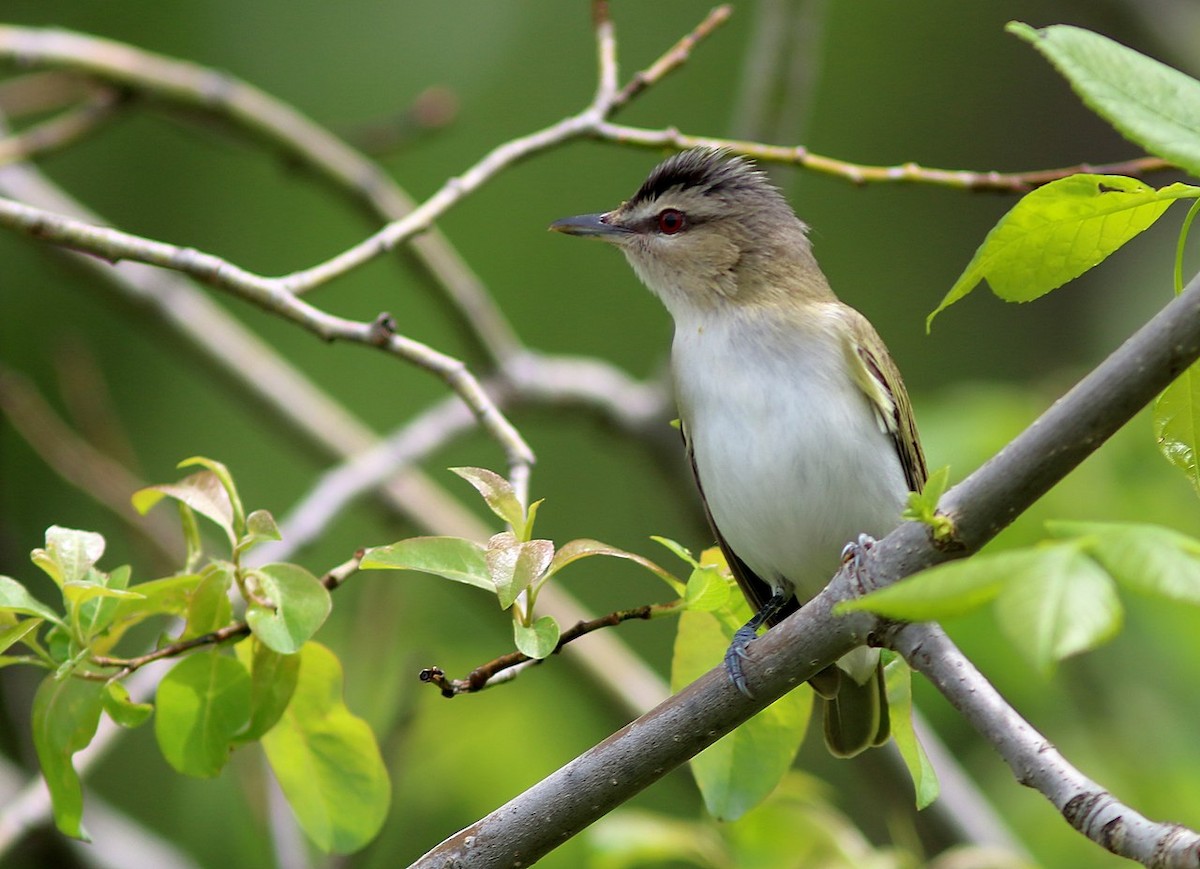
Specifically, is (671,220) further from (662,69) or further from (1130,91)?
(1130,91)

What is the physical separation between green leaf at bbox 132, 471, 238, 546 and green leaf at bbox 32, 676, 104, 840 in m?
0.31

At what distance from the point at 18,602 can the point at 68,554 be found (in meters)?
0.12

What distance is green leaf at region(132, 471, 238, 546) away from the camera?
221cm

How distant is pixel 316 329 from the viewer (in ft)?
8.72

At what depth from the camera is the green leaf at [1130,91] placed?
149 cm

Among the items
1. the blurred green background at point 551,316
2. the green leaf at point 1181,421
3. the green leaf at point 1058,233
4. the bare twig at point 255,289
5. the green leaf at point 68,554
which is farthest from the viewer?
the blurred green background at point 551,316

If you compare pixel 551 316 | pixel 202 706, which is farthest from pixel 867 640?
pixel 551 316

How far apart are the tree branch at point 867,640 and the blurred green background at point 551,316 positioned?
92.4 inches

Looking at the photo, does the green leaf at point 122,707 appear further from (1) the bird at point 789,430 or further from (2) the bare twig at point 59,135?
(2) the bare twig at point 59,135

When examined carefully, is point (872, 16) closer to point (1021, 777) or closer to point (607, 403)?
point (607, 403)

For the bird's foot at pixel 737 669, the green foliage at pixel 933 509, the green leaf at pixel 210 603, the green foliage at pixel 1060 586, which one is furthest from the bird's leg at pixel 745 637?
the green leaf at pixel 210 603

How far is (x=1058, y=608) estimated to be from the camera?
50.6 inches

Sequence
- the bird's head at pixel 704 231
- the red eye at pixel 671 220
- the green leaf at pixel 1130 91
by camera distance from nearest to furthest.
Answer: the green leaf at pixel 1130 91 < the bird's head at pixel 704 231 < the red eye at pixel 671 220

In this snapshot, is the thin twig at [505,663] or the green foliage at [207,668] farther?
the thin twig at [505,663]
